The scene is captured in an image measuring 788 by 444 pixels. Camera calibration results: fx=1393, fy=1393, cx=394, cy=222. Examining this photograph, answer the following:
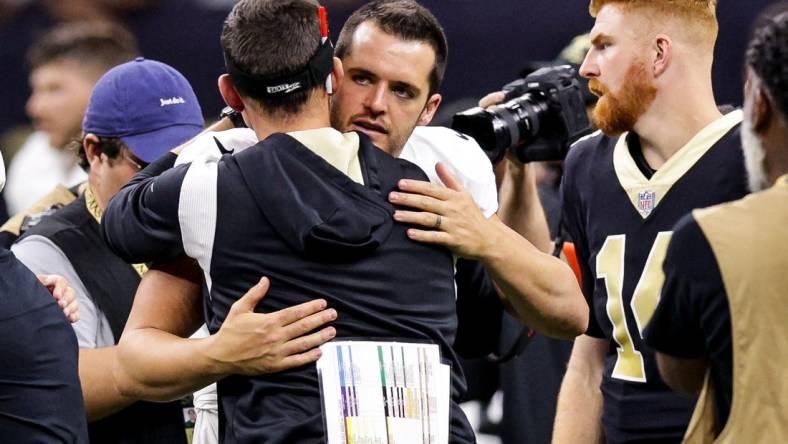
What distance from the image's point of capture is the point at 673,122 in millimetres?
2639

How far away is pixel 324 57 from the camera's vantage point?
219 cm

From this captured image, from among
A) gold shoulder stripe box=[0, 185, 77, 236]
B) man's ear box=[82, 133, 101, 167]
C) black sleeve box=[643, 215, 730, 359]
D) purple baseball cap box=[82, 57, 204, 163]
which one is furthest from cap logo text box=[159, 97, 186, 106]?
black sleeve box=[643, 215, 730, 359]

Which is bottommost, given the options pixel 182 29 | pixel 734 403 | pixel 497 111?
pixel 734 403

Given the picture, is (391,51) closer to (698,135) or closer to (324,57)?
(324,57)

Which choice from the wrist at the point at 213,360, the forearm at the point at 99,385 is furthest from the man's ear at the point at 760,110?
the forearm at the point at 99,385

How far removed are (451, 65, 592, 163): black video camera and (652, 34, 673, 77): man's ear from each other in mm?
315

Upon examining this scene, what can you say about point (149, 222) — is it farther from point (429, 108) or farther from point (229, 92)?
point (429, 108)

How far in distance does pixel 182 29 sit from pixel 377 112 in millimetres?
2758

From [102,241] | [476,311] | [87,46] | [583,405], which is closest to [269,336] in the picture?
[476,311]

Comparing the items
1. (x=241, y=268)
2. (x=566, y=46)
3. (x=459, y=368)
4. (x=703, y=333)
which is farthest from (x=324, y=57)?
(x=566, y=46)

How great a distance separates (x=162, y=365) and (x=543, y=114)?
1.09 meters

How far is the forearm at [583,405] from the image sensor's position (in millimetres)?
2791

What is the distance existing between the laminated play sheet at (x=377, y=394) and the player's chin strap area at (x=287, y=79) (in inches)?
15.8

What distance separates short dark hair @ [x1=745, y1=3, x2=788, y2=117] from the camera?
1.80 m
